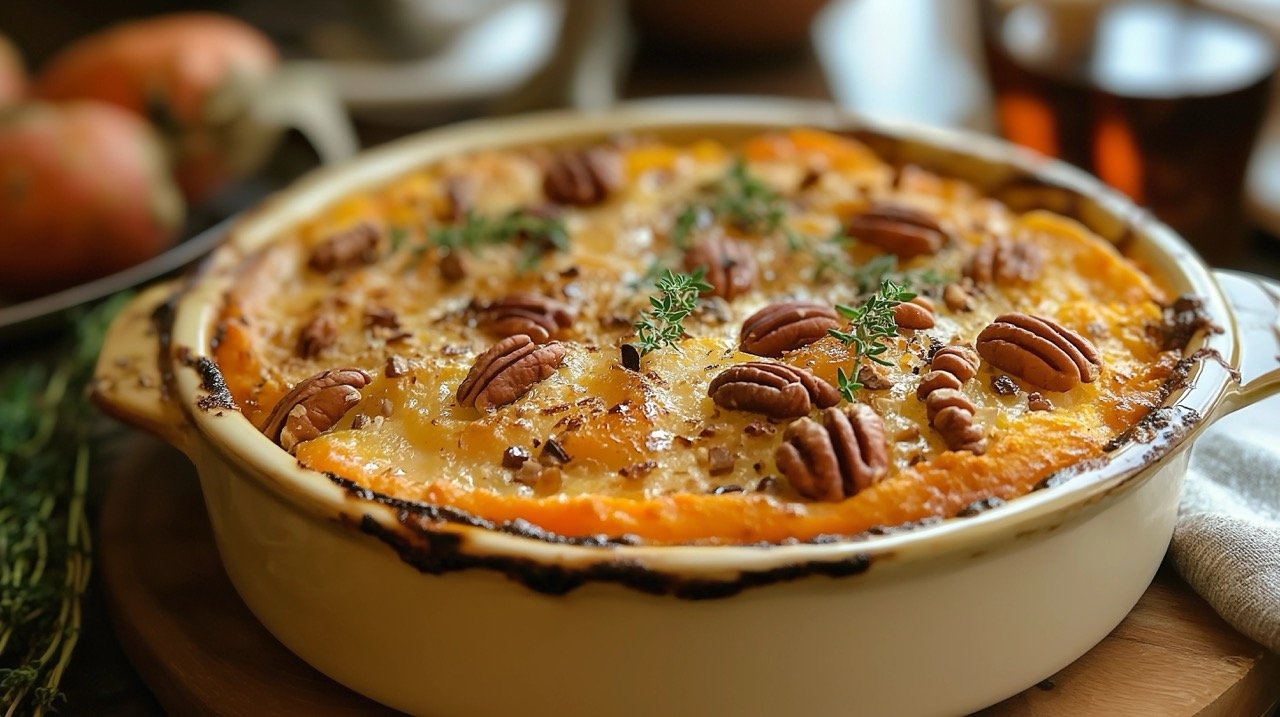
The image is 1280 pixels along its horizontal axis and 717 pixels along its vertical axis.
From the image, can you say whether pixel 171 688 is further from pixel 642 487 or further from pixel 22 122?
pixel 22 122

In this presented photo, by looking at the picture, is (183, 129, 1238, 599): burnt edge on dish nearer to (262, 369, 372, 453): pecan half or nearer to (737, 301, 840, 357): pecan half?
(262, 369, 372, 453): pecan half

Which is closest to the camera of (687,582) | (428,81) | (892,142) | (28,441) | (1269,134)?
(687,582)

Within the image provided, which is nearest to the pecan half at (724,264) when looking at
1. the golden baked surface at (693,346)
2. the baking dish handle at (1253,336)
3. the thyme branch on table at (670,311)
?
the golden baked surface at (693,346)

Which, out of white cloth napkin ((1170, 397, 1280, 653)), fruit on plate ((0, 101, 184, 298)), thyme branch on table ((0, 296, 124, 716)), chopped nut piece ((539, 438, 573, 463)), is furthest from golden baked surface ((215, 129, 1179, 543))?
fruit on plate ((0, 101, 184, 298))

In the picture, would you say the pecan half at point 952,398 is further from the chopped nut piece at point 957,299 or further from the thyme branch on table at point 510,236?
the thyme branch on table at point 510,236

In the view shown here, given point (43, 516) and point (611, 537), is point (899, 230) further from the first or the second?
point (43, 516)

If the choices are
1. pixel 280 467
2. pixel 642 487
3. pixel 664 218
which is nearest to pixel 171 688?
pixel 280 467
